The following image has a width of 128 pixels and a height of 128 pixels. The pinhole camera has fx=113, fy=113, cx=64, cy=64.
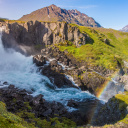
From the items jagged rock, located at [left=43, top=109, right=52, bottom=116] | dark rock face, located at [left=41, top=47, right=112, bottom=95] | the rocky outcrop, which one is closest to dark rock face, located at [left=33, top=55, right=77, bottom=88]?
dark rock face, located at [left=41, top=47, right=112, bottom=95]

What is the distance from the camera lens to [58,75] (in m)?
44.0

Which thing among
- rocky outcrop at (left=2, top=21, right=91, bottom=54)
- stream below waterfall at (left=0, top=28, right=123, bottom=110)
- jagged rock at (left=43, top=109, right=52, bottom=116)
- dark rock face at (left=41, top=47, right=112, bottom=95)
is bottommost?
jagged rock at (left=43, top=109, right=52, bottom=116)

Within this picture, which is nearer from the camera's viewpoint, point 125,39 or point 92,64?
point 92,64

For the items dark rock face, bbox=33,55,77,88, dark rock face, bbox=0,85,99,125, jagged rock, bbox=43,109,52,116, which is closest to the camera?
dark rock face, bbox=0,85,99,125

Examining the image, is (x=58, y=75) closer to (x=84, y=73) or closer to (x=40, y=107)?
(x=84, y=73)

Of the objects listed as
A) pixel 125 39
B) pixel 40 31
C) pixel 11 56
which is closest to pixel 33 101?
pixel 11 56

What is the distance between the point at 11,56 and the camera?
56.8m

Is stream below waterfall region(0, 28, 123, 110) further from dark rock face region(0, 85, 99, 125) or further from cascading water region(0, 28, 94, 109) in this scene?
dark rock face region(0, 85, 99, 125)

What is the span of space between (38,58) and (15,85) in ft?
59.2

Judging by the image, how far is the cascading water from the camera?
34953 mm

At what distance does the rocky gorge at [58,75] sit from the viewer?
22.4 m

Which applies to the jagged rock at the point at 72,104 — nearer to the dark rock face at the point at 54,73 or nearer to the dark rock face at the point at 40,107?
the dark rock face at the point at 40,107

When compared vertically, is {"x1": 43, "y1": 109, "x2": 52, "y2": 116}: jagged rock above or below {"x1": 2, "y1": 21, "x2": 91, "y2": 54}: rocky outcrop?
below

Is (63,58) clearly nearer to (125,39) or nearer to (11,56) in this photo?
(11,56)
